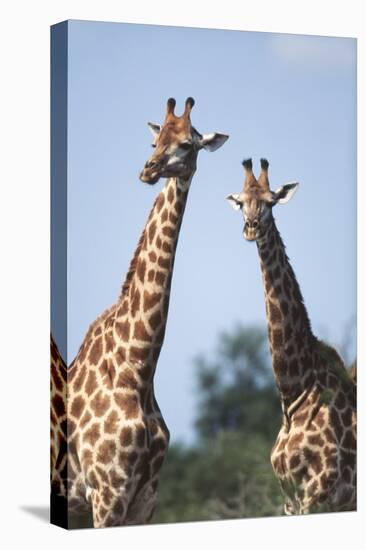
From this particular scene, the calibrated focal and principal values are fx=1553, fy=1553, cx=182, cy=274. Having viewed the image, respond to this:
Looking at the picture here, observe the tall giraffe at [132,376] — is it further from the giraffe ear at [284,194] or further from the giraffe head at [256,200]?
the giraffe ear at [284,194]

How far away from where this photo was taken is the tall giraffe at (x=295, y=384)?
1081cm

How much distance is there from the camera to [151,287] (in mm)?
10312

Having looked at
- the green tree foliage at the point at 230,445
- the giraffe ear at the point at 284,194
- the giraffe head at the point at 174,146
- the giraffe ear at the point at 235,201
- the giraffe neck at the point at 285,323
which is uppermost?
the giraffe head at the point at 174,146

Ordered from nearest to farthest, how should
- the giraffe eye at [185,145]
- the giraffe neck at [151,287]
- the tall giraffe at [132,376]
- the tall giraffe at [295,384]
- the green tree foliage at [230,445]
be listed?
the tall giraffe at [132,376]
the giraffe neck at [151,287]
the giraffe eye at [185,145]
the green tree foliage at [230,445]
the tall giraffe at [295,384]

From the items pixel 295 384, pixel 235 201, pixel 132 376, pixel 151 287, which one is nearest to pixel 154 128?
pixel 235 201

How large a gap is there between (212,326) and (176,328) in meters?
0.29

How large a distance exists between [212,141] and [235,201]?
457 millimetres

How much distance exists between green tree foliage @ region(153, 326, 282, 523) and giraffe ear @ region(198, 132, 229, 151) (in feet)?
4.14

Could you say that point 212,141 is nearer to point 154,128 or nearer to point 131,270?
point 154,128

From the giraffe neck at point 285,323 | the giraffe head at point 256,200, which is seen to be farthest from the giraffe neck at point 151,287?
the giraffe neck at point 285,323

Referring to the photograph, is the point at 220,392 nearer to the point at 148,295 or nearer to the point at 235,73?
the point at 148,295

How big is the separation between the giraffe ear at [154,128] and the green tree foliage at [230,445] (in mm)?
1456

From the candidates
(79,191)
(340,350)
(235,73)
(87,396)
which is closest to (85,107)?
(79,191)

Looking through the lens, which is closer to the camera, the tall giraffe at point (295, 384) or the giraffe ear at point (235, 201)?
the giraffe ear at point (235, 201)
